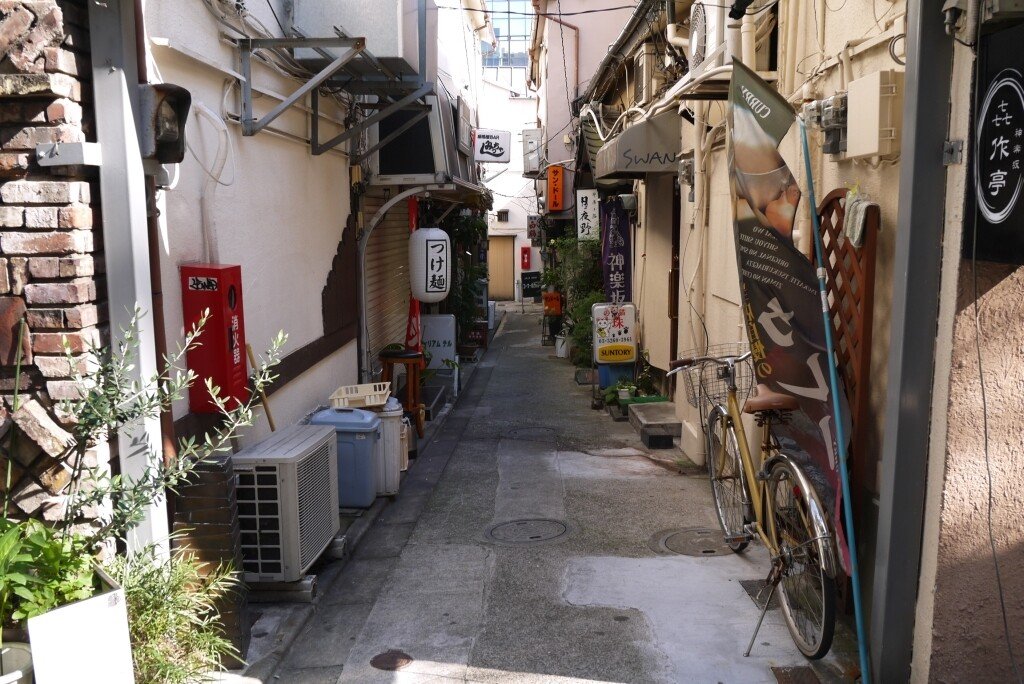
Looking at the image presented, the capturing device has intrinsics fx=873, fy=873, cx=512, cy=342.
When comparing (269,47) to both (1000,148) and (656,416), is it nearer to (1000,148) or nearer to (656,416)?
(1000,148)

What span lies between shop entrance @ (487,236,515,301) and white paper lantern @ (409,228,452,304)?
2890 centimetres

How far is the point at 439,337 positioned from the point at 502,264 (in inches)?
1029

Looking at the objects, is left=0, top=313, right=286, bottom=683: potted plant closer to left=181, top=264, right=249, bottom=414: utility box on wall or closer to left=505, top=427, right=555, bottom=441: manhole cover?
left=181, top=264, right=249, bottom=414: utility box on wall

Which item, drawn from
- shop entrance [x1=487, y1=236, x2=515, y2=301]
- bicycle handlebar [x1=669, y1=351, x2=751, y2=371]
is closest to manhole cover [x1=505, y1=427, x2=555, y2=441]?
bicycle handlebar [x1=669, y1=351, x2=751, y2=371]

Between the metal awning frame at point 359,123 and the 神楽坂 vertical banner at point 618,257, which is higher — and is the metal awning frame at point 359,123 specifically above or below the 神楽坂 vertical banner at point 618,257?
above

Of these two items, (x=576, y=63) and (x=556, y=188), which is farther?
(x=576, y=63)

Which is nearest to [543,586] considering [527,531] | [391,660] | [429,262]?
[527,531]

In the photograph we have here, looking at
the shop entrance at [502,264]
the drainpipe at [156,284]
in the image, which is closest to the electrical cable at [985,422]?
the drainpipe at [156,284]

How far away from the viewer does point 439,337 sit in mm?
14516

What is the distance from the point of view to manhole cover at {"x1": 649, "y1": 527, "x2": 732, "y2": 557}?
7039 mm

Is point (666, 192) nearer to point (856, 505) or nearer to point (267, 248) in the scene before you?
point (267, 248)

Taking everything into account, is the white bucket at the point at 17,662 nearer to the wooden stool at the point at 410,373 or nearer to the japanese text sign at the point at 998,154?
the japanese text sign at the point at 998,154

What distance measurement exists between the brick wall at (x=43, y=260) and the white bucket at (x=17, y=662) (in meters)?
0.90

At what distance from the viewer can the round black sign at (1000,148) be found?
3.67 m
